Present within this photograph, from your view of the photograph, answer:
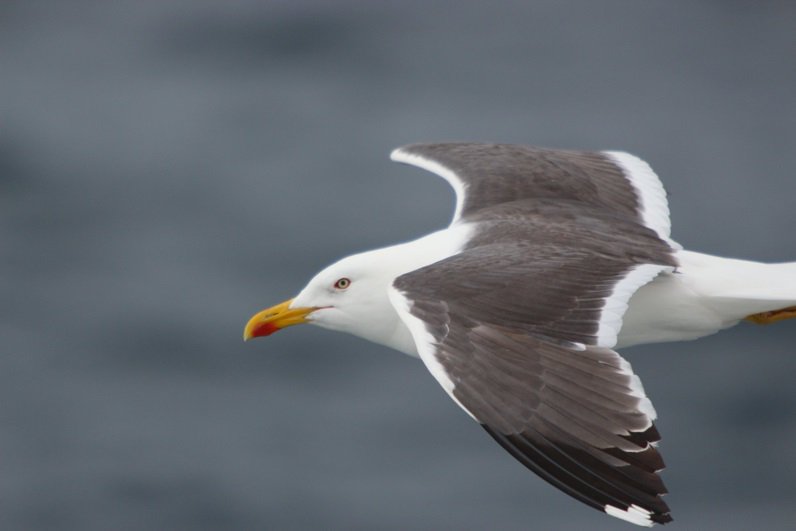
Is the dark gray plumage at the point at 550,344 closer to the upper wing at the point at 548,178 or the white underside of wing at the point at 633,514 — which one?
the white underside of wing at the point at 633,514

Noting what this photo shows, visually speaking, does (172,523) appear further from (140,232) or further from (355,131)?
(355,131)

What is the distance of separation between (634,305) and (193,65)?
449 inches

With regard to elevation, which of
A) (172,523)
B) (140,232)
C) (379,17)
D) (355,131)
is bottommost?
(172,523)

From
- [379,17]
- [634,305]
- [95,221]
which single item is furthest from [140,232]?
Result: [634,305]

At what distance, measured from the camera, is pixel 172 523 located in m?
16.3

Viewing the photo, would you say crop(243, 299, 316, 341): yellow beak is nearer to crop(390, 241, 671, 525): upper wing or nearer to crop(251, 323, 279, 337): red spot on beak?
crop(251, 323, 279, 337): red spot on beak

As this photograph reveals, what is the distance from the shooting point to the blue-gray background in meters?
16.3

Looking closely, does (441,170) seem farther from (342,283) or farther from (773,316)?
(773,316)

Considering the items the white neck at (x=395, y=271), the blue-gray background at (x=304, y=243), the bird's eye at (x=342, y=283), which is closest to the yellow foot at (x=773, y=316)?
the white neck at (x=395, y=271)

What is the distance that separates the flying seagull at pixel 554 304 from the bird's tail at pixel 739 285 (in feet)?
0.04

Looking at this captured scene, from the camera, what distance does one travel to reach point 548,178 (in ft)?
36.4

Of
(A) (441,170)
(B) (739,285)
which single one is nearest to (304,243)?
(A) (441,170)

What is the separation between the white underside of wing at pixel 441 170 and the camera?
10914 millimetres

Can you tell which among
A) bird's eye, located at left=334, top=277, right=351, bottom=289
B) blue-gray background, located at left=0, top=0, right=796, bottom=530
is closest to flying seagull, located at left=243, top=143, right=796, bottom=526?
bird's eye, located at left=334, top=277, right=351, bottom=289
